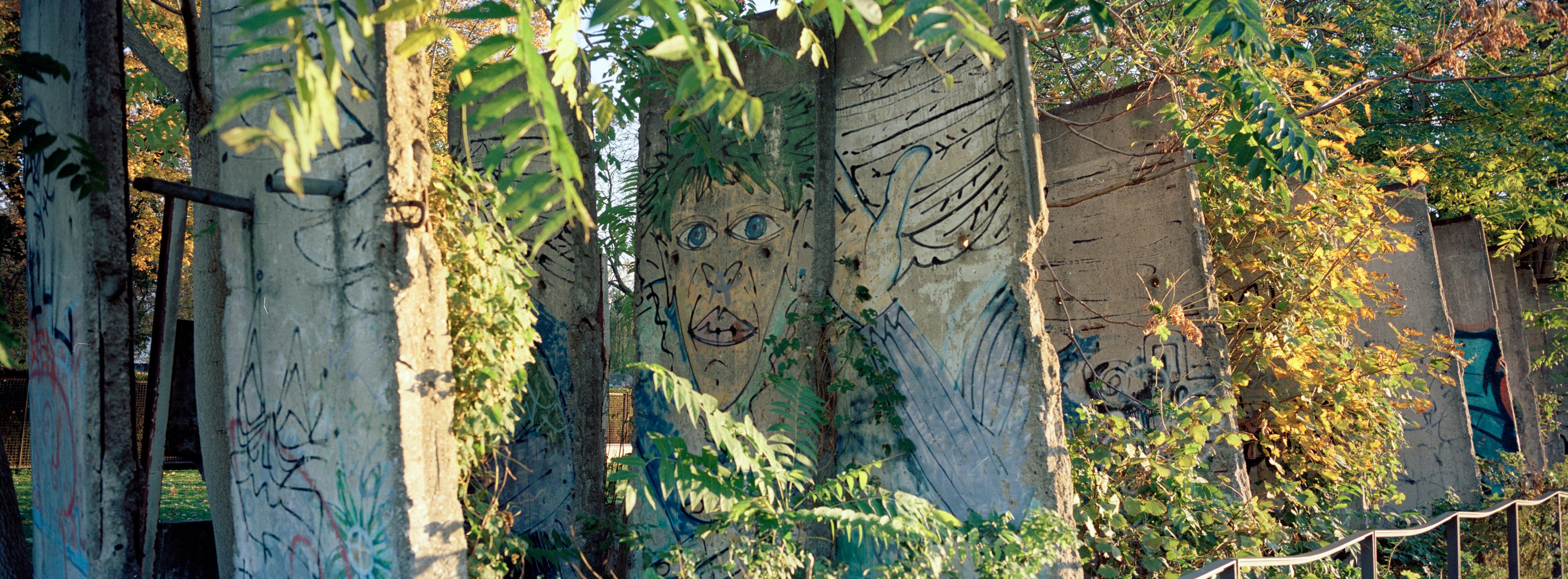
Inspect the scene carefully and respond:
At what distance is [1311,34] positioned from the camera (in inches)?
448

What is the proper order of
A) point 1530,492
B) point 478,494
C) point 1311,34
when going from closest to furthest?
point 478,494 → point 1530,492 → point 1311,34

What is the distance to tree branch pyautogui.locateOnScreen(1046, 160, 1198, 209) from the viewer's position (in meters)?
5.57

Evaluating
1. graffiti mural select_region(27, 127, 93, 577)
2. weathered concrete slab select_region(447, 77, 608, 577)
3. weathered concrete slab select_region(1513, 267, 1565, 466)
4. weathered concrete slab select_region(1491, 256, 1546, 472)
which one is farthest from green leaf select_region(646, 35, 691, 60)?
weathered concrete slab select_region(1513, 267, 1565, 466)

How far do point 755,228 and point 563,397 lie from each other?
4.86ft

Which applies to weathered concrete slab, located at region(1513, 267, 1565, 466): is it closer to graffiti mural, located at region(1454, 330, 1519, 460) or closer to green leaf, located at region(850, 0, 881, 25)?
graffiti mural, located at region(1454, 330, 1519, 460)

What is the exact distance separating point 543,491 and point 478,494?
1.61m

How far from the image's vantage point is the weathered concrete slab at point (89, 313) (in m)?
3.40

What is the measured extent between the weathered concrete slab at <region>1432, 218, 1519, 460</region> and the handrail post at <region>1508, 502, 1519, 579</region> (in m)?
4.62

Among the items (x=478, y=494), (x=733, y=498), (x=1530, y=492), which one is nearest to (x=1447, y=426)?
(x=1530, y=492)

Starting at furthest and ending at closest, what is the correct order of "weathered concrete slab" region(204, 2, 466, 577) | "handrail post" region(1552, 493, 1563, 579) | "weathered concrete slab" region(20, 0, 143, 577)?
1. "handrail post" region(1552, 493, 1563, 579)
2. "weathered concrete slab" region(20, 0, 143, 577)
3. "weathered concrete slab" region(204, 2, 466, 577)

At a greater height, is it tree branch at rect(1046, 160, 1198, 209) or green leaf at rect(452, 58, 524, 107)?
tree branch at rect(1046, 160, 1198, 209)

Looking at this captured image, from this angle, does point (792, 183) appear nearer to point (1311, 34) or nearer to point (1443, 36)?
point (1443, 36)

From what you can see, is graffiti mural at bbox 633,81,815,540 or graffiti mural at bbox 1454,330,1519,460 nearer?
graffiti mural at bbox 633,81,815,540

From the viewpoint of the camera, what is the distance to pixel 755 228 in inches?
200
